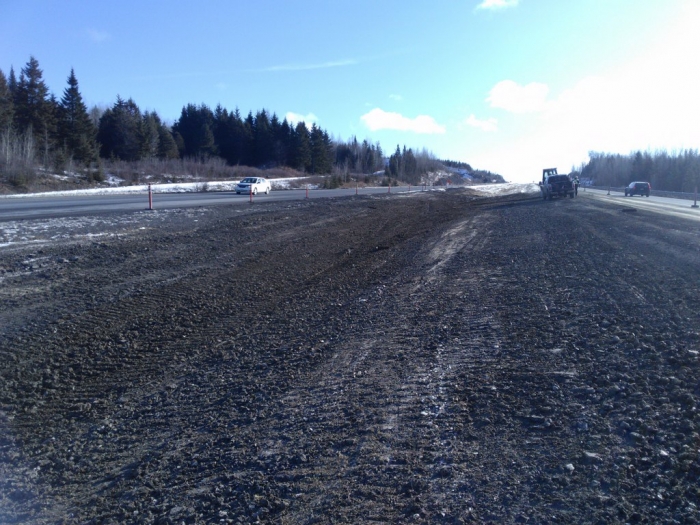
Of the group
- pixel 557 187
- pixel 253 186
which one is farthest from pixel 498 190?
pixel 253 186

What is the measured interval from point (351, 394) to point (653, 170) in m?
113

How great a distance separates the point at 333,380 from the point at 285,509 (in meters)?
2.28

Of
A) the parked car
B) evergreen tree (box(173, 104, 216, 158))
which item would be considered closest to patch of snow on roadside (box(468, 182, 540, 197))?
the parked car

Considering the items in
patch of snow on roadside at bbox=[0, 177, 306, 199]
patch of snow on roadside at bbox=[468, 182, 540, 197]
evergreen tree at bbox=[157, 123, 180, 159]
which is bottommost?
patch of snow on roadside at bbox=[0, 177, 306, 199]

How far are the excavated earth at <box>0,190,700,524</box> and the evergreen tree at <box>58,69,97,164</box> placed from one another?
197 feet

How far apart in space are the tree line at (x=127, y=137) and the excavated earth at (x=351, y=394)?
44.2m

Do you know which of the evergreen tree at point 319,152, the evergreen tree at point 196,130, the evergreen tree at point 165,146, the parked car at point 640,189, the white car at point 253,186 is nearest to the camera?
the white car at point 253,186

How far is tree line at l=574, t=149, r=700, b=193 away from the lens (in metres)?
86.9

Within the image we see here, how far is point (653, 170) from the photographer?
102m

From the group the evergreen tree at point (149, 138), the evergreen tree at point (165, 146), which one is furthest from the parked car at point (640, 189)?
the evergreen tree at point (165, 146)

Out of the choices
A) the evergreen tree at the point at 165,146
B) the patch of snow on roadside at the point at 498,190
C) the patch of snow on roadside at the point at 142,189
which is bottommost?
the patch of snow on roadside at the point at 142,189

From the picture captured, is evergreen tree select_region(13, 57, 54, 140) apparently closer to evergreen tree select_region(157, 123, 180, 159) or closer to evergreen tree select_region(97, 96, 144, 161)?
evergreen tree select_region(97, 96, 144, 161)

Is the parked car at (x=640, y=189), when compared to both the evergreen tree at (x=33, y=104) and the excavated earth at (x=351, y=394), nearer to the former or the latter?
the excavated earth at (x=351, y=394)

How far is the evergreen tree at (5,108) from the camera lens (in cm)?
5675
